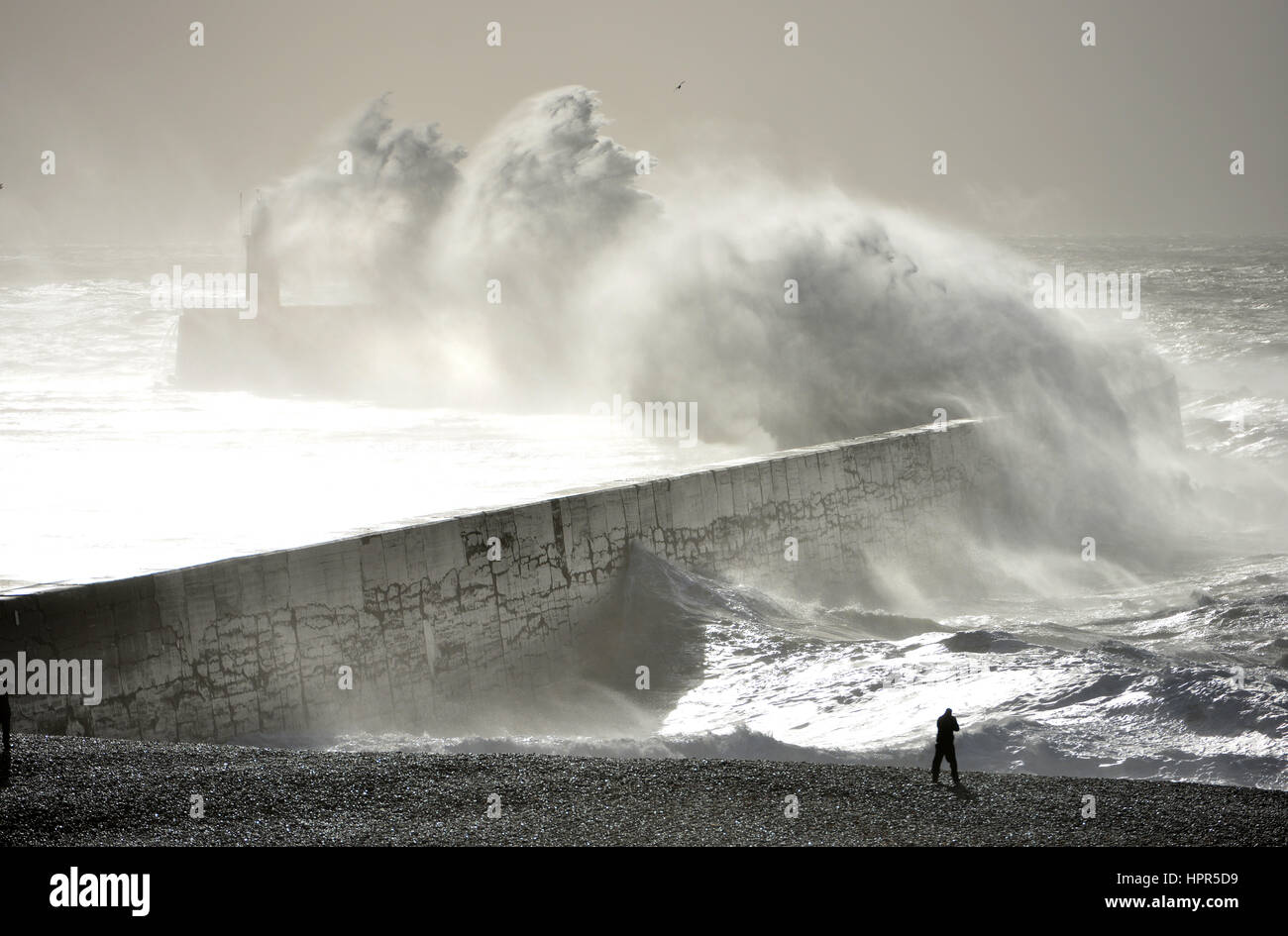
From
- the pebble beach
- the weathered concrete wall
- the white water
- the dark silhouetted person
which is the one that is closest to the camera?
the pebble beach

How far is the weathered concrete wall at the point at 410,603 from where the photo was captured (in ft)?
24.8

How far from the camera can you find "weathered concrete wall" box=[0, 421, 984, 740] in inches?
298

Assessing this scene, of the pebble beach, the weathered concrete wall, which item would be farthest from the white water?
the pebble beach

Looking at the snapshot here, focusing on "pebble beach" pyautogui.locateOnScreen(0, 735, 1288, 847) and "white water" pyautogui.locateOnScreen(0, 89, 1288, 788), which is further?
"white water" pyautogui.locateOnScreen(0, 89, 1288, 788)

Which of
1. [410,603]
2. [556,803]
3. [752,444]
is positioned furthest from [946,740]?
[752,444]

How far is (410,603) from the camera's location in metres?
9.13

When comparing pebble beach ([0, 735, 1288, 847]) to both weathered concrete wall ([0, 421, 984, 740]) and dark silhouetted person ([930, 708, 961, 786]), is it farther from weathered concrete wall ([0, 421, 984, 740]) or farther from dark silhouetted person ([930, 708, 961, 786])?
weathered concrete wall ([0, 421, 984, 740])

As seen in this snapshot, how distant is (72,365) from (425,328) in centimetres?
1414

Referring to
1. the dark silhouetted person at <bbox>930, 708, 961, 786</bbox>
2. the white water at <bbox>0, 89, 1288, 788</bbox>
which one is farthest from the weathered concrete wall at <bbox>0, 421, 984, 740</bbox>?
the dark silhouetted person at <bbox>930, 708, 961, 786</bbox>

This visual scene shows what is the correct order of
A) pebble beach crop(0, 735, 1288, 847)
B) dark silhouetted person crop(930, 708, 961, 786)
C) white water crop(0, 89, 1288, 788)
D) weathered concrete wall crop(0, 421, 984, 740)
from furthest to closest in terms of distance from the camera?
white water crop(0, 89, 1288, 788), weathered concrete wall crop(0, 421, 984, 740), dark silhouetted person crop(930, 708, 961, 786), pebble beach crop(0, 735, 1288, 847)

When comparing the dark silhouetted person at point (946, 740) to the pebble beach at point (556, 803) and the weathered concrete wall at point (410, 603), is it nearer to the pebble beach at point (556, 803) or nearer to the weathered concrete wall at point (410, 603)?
the pebble beach at point (556, 803)

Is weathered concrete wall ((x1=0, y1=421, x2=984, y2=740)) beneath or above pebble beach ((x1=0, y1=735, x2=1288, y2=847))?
above

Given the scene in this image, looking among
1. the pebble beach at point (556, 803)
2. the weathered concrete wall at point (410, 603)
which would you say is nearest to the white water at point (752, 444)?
the weathered concrete wall at point (410, 603)

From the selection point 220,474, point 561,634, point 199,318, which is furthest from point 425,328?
point 561,634
